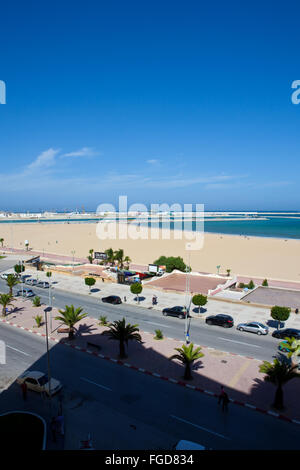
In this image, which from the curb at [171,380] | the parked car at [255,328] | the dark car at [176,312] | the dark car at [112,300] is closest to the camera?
the curb at [171,380]

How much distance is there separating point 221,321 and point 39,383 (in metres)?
17.9

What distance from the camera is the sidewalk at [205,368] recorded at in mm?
18312

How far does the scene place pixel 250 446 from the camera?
46.5 feet

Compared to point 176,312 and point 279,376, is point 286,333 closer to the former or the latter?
point 176,312

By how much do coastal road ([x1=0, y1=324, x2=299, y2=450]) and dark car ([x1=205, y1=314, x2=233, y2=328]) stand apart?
1190cm

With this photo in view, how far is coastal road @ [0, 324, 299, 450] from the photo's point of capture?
571 inches

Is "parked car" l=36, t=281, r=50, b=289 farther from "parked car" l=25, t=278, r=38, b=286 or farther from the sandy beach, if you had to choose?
the sandy beach

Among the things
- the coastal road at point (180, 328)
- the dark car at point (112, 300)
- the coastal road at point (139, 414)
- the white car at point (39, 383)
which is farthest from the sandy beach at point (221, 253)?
the white car at point (39, 383)


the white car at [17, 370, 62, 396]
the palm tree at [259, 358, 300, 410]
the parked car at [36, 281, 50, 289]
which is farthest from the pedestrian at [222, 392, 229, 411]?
the parked car at [36, 281, 50, 289]

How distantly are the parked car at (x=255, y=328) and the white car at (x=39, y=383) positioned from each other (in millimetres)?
17318

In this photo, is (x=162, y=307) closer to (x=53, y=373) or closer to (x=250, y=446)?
(x=53, y=373)

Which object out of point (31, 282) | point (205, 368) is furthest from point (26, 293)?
point (205, 368)

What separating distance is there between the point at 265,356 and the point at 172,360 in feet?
23.1

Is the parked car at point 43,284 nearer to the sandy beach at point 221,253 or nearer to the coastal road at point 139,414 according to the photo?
the coastal road at point 139,414
